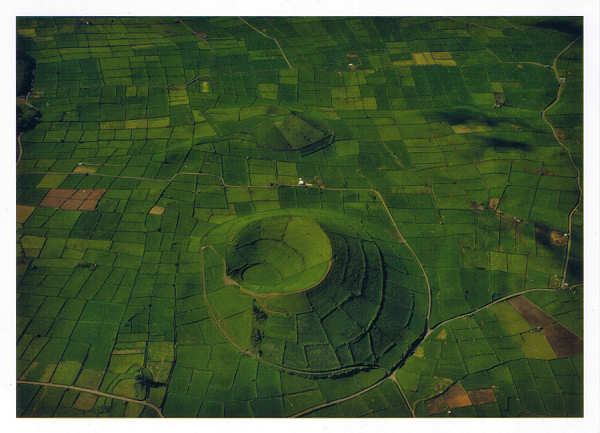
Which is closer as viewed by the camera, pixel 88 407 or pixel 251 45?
pixel 88 407

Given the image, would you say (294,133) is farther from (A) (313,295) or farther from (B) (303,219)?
(A) (313,295)

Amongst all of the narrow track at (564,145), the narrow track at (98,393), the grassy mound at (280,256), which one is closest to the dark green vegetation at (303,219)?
the narrow track at (98,393)

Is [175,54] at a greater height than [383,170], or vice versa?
[175,54]

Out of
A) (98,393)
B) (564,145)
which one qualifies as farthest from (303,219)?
(564,145)

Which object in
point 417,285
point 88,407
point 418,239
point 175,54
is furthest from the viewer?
point 175,54

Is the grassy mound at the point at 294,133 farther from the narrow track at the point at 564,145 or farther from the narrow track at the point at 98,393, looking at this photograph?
the narrow track at the point at 98,393

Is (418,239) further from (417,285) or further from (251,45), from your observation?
(251,45)

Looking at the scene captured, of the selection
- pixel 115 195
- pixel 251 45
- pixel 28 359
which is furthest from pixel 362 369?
pixel 251 45
